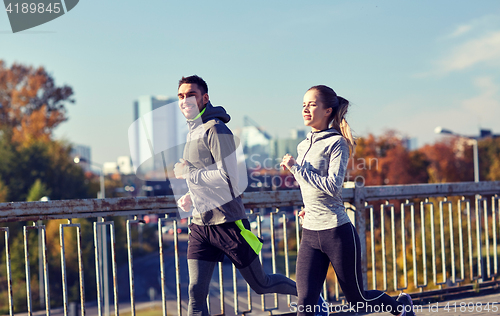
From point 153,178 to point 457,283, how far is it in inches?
149

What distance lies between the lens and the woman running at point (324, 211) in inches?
121

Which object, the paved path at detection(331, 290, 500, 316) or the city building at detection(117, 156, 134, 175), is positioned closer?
the city building at detection(117, 156, 134, 175)

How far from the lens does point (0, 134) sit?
42.3 metres

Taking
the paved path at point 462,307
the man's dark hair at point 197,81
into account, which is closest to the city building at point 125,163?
the man's dark hair at point 197,81

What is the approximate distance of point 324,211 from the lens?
3.12 metres

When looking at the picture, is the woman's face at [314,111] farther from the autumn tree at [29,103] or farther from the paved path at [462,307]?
the autumn tree at [29,103]

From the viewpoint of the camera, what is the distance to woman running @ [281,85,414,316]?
10.0ft

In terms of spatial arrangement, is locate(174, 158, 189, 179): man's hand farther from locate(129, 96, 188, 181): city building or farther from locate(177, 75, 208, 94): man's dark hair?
locate(177, 75, 208, 94): man's dark hair

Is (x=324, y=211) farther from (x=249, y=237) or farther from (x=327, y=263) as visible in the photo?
(x=249, y=237)

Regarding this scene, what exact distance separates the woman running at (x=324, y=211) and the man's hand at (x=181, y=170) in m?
0.64

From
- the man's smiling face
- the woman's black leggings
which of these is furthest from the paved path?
the man's smiling face

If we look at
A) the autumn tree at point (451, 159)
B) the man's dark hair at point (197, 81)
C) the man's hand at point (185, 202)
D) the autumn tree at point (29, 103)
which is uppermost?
the autumn tree at point (29, 103)

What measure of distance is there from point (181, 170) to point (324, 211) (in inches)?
38.3

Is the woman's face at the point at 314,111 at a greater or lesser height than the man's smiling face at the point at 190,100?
lesser
